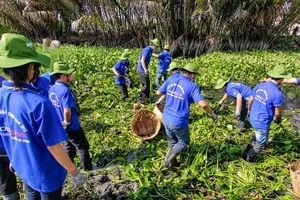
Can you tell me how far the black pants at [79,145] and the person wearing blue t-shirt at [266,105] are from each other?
2697 mm

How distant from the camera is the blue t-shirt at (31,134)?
1.85 m

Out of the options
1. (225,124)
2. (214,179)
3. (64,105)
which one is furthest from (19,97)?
(225,124)

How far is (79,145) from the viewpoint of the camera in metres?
4.00

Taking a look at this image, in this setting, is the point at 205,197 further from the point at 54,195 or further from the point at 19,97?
A: the point at 19,97

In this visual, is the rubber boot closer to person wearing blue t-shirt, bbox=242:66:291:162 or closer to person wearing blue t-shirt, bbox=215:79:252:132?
person wearing blue t-shirt, bbox=242:66:291:162

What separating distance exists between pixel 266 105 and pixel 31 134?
3281 millimetres

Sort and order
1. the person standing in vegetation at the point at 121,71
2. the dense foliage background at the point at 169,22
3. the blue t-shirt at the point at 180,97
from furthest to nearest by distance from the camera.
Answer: the dense foliage background at the point at 169,22 → the person standing in vegetation at the point at 121,71 → the blue t-shirt at the point at 180,97

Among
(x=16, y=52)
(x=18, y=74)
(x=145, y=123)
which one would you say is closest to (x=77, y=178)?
(x=18, y=74)

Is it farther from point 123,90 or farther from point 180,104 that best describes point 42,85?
point 123,90

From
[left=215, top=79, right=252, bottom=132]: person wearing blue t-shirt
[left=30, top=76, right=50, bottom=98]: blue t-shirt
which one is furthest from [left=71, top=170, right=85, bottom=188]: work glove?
[left=215, top=79, right=252, bottom=132]: person wearing blue t-shirt

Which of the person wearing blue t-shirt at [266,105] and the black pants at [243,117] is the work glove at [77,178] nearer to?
the person wearing blue t-shirt at [266,105]

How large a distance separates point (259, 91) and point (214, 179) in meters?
1.52

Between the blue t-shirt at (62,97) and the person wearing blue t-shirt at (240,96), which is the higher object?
the blue t-shirt at (62,97)

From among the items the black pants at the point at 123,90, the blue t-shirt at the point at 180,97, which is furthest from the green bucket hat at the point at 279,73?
the black pants at the point at 123,90
